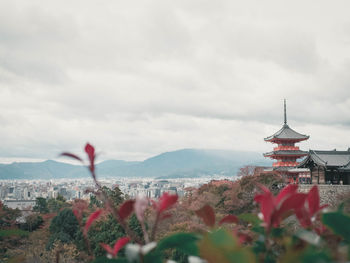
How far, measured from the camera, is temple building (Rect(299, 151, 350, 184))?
1568cm

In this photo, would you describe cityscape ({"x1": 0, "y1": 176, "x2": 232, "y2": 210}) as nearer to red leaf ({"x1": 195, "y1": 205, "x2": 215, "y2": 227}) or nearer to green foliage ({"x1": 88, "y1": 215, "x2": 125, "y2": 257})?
red leaf ({"x1": 195, "y1": 205, "x2": 215, "y2": 227})

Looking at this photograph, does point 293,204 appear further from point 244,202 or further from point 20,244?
point 20,244

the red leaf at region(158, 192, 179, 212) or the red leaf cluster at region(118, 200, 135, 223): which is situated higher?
the red leaf at region(158, 192, 179, 212)

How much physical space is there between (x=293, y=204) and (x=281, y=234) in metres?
0.27

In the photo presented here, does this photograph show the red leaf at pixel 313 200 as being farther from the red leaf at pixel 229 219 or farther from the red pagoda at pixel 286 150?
the red pagoda at pixel 286 150

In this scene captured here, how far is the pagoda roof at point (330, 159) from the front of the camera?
1562 cm

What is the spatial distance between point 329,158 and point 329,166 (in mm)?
530

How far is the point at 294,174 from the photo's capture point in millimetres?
19266

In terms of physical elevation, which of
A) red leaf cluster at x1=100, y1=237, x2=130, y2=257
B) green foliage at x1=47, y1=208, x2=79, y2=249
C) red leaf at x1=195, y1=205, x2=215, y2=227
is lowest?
green foliage at x1=47, y1=208, x2=79, y2=249

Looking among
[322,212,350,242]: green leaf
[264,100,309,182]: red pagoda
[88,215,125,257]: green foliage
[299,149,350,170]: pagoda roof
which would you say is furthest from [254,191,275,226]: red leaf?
[264,100,309,182]: red pagoda

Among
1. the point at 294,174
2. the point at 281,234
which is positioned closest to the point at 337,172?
the point at 294,174

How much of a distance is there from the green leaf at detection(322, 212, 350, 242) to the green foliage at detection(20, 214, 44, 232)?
1736cm

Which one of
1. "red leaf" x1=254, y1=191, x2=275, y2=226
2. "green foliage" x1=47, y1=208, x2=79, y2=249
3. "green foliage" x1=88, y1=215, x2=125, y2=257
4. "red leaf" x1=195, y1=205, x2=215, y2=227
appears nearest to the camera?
"red leaf" x1=254, y1=191, x2=275, y2=226

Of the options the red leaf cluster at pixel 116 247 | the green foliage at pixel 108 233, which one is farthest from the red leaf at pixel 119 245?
the green foliage at pixel 108 233
